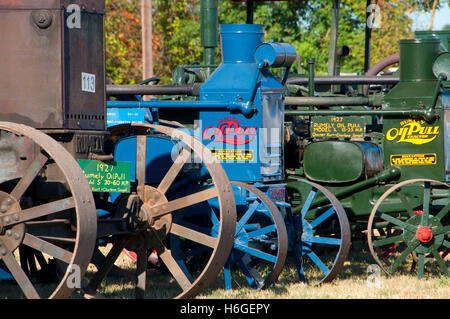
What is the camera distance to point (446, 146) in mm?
7684

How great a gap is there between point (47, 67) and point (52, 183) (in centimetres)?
74

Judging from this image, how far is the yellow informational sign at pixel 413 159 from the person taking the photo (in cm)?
772

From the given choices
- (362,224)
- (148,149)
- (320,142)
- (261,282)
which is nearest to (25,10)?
(148,149)

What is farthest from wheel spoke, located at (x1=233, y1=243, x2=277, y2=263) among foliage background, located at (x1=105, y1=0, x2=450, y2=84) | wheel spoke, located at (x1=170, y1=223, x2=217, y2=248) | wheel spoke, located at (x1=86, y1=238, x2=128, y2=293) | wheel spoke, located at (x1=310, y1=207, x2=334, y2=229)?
foliage background, located at (x1=105, y1=0, x2=450, y2=84)

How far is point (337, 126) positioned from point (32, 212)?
3886 millimetres

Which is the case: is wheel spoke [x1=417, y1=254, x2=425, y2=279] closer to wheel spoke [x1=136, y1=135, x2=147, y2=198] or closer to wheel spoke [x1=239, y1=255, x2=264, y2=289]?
wheel spoke [x1=239, y1=255, x2=264, y2=289]

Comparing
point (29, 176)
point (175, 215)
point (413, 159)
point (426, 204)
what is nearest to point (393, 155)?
point (413, 159)

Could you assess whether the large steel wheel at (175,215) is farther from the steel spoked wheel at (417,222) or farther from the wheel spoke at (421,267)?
the wheel spoke at (421,267)

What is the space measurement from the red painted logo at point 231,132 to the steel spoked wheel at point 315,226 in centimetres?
86

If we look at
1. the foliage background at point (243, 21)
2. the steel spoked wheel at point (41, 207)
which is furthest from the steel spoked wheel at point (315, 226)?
the foliage background at point (243, 21)

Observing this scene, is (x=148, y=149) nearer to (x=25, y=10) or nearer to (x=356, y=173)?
(x=25, y=10)

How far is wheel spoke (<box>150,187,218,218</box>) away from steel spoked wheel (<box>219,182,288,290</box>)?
772mm

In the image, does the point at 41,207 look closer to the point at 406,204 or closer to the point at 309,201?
the point at 309,201

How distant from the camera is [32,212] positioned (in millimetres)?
4750
